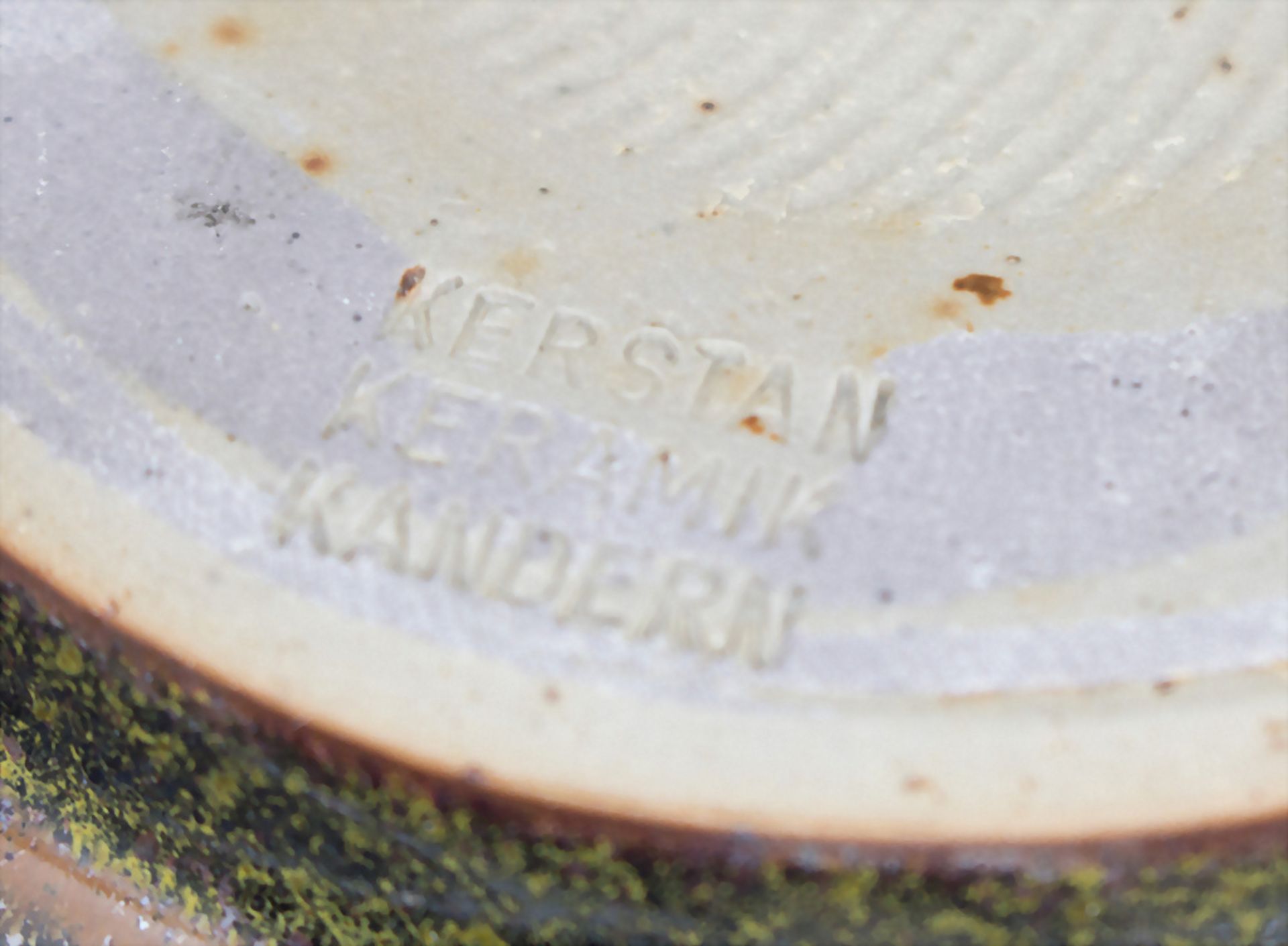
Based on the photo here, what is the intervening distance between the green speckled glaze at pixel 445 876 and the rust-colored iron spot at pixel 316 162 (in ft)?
0.86

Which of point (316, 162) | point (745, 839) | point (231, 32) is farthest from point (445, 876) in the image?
point (231, 32)

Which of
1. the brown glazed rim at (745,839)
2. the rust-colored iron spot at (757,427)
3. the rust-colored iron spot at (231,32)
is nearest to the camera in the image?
the brown glazed rim at (745,839)

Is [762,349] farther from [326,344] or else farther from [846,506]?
[326,344]

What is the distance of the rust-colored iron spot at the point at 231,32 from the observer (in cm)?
79

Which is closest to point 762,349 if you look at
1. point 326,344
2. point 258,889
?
point 326,344

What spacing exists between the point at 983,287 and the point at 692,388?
6.2 inches

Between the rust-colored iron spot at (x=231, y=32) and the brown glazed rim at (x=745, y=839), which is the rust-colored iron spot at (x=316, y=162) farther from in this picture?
the brown glazed rim at (x=745, y=839)

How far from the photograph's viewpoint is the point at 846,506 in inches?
24.2

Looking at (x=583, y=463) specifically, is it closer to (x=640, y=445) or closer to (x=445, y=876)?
(x=640, y=445)

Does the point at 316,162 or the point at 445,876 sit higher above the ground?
the point at 316,162

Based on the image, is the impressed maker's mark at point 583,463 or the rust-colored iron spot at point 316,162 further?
the rust-colored iron spot at point 316,162

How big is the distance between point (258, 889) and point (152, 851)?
8 cm

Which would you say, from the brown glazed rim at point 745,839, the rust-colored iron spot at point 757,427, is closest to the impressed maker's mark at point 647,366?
the rust-colored iron spot at point 757,427

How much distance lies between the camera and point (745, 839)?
54cm
